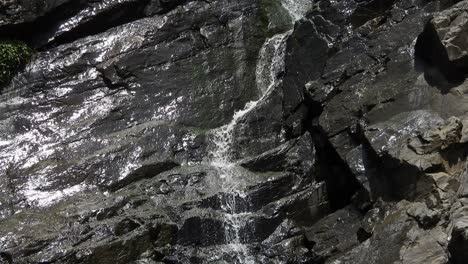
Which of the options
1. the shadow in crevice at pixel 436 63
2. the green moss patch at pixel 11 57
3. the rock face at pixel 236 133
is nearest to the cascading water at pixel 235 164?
the rock face at pixel 236 133

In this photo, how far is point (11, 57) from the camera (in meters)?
17.2

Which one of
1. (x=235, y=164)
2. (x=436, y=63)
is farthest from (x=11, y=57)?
(x=436, y=63)

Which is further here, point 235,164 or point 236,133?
point 236,133

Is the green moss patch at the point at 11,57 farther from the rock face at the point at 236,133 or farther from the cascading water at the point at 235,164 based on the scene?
the cascading water at the point at 235,164

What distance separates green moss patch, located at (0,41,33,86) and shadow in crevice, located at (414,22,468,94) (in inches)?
421

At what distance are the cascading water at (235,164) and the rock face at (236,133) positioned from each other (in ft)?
0.13

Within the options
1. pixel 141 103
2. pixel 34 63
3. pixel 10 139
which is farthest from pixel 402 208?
pixel 34 63

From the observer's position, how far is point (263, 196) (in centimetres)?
1336

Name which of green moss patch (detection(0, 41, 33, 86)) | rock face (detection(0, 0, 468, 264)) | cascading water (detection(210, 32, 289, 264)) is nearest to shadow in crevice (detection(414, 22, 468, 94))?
rock face (detection(0, 0, 468, 264))

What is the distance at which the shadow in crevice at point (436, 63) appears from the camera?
11.7 m

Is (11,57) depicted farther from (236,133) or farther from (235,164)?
(235,164)

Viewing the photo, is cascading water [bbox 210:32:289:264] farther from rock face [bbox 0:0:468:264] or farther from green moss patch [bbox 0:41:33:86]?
green moss patch [bbox 0:41:33:86]

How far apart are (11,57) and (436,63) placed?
11349 millimetres

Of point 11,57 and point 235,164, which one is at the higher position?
point 11,57
